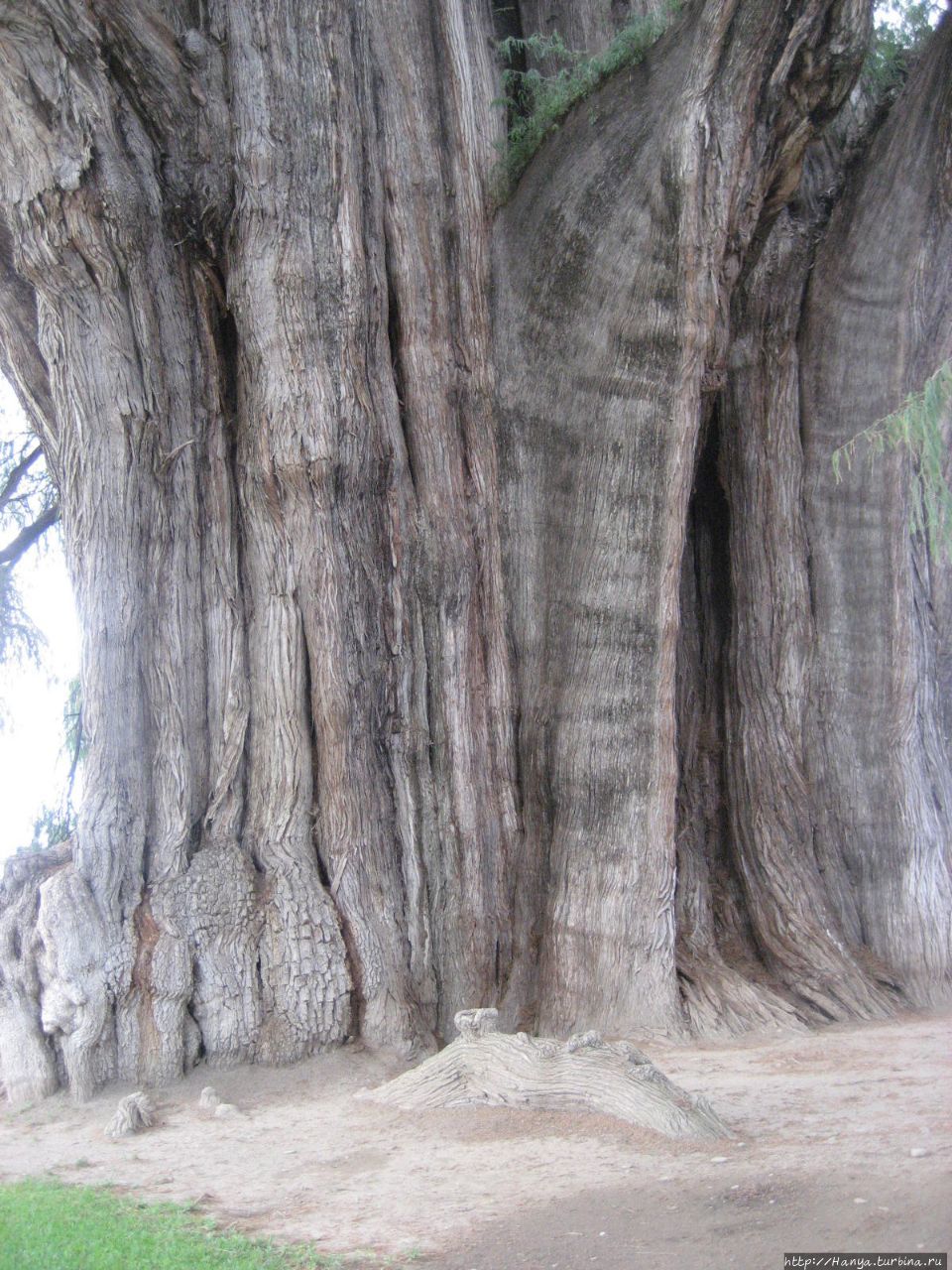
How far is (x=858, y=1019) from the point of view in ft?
21.8

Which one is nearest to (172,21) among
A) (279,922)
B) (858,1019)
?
(279,922)

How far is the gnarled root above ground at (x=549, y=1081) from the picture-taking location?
4395 mm

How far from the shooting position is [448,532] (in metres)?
6.68

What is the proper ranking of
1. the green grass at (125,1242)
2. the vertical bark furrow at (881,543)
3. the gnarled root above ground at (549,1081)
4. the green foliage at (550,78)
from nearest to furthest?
the green grass at (125,1242)
the gnarled root above ground at (549,1081)
the green foliage at (550,78)
the vertical bark furrow at (881,543)

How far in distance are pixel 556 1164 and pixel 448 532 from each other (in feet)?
11.3

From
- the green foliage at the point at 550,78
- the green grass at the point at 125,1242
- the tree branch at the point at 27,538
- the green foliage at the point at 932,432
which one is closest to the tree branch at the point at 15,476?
the tree branch at the point at 27,538

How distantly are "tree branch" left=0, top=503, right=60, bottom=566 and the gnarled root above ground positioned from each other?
256 inches

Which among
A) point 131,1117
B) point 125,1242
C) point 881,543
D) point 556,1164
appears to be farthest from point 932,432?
point 131,1117

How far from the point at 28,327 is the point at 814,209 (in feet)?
15.6

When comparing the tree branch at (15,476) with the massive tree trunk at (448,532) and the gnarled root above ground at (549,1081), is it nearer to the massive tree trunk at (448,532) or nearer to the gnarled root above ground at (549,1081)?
A: the massive tree trunk at (448,532)

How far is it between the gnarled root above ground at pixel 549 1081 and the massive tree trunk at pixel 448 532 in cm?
101

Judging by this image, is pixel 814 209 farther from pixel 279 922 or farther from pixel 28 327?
pixel 279 922

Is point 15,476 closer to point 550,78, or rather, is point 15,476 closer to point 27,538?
point 27,538

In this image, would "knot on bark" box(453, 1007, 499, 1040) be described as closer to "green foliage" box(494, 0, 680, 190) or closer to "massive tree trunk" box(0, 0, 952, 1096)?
"massive tree trunk" box(0, 0, 952, 1096)
